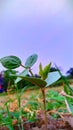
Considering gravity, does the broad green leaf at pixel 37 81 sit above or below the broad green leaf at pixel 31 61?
below

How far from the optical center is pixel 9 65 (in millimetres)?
320

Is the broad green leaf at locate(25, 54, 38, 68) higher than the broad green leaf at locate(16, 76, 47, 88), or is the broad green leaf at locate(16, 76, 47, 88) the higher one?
the broad green leaf at locate(25, 54, 38, 68)

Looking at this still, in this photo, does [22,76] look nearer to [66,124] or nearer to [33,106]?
[66,124]

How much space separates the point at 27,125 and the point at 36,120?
38 millimetres

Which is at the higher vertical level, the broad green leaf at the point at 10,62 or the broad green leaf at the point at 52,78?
the broad green leaf at the point at 10,62

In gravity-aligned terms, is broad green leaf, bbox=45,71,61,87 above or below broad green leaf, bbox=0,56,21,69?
below

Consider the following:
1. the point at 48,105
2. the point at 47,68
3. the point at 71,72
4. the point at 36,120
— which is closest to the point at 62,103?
the point at 48,105

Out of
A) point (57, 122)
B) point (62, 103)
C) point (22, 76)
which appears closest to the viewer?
point (22, 76)

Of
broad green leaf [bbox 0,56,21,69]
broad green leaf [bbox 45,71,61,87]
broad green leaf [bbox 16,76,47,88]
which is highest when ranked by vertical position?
broad green leaf [bbox 0,56,21,69]

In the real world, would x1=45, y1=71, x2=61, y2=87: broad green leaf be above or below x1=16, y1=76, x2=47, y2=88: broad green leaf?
above

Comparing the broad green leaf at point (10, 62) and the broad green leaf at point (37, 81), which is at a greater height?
the broad green leaf at point (10, 62)

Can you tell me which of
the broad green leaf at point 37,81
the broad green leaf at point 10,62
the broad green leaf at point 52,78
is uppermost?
the broad green leaf at point 10,62

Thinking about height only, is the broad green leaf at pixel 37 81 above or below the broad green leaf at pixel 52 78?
below

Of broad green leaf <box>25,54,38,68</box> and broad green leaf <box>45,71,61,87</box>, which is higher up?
broad green leaf <box>25,54,38,68</box>
